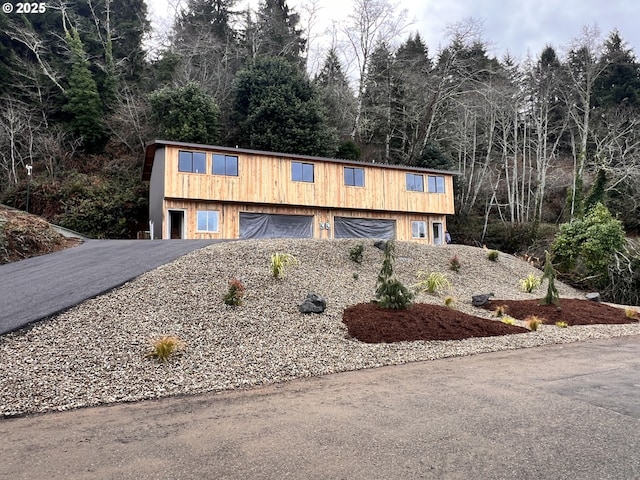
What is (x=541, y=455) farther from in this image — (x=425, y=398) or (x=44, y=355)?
(x=44, y=355)

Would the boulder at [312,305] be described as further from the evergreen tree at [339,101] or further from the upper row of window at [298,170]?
the evergreen tree at [339,101]

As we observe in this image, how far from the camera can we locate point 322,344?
5898 millimetres

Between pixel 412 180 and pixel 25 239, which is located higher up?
pixel 412 180

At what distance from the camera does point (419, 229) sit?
66.2 ft

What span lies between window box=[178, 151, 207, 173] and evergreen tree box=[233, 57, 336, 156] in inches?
261

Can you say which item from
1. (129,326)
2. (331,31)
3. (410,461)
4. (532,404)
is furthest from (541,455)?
(331,31)

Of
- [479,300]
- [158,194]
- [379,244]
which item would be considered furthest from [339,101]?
[479,300]

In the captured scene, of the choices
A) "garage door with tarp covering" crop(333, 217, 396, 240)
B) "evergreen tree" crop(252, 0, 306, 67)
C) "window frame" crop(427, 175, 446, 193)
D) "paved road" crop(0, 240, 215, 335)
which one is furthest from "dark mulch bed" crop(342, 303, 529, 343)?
"evergreen tree" crop(252, 0, 306, 67)

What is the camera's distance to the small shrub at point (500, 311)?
8.55 metres

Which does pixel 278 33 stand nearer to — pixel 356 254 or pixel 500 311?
pixel 356 254

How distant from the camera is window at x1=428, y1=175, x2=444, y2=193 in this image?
20.2 metres

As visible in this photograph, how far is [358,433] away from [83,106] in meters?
26.2

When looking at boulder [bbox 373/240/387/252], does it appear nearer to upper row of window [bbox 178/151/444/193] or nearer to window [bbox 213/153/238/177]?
upper row of window [bbox 178/151/444/193]

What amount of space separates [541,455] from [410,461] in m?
0.90
